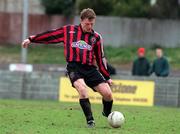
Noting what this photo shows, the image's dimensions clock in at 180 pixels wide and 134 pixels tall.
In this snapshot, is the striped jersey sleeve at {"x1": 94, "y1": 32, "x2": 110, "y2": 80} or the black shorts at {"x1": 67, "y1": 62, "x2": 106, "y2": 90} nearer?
the black shorts at {"x1": 67, "y1": 62, "x2": 106, "y2": 90}

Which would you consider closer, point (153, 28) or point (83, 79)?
point (83, 79)

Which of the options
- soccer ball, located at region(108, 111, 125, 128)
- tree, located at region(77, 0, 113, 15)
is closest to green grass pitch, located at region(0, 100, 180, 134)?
soccer ball, located at region(108, 111, 125, 128)

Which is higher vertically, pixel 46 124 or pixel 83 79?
pixel 83 79

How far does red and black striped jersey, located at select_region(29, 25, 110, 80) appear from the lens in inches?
442

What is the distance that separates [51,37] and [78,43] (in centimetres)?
58

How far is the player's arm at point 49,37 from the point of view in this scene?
11.5m

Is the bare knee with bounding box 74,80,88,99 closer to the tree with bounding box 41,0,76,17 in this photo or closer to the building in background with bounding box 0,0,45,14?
the tree with bounding box 41,0,76,17

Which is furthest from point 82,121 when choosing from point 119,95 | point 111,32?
point 111,32

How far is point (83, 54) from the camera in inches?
442

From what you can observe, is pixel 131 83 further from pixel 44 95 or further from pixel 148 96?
pixel 44 95

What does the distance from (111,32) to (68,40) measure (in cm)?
3550

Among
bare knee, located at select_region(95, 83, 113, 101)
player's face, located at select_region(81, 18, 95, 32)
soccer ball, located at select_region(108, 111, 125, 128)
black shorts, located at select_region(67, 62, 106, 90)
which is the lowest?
soccer ball, located at select_region(108, 111, 125, 128)

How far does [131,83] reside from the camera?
2142 centimetres

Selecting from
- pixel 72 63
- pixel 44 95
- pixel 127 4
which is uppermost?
pixel 127 4
